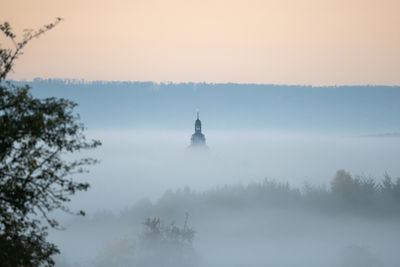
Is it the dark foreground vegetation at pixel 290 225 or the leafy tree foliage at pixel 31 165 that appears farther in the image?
the dark foreground vegetation at pixel 290 225

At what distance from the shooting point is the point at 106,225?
173m

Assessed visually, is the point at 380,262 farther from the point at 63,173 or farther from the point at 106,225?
the point at 63,173

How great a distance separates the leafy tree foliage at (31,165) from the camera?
44.7 feet

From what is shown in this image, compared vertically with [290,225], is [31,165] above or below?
above

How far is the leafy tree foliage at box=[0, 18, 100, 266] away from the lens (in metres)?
13.6

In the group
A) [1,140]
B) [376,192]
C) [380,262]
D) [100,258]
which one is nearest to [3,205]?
[1,140]

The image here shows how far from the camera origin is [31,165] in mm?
13688

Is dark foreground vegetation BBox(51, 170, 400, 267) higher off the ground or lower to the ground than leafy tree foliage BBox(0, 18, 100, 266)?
lower

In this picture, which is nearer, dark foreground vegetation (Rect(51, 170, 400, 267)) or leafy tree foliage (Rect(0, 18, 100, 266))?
leafy tree foliage (Rect(0, 18, 100, 266))

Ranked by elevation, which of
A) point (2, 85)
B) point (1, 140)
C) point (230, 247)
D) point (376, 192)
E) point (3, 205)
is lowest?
point (230, 247)

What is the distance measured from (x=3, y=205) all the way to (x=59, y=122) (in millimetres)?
2032

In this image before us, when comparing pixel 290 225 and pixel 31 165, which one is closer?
pixel 31 165

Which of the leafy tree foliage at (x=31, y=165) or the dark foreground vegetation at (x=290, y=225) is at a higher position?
the leafy tree foliage at (x=31, y=165)

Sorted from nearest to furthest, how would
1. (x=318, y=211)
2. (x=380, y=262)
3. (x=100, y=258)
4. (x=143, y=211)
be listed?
(x=100, y=258)
(x=380, y=262)
(x=318, y=211)
(x=143, y=211)
